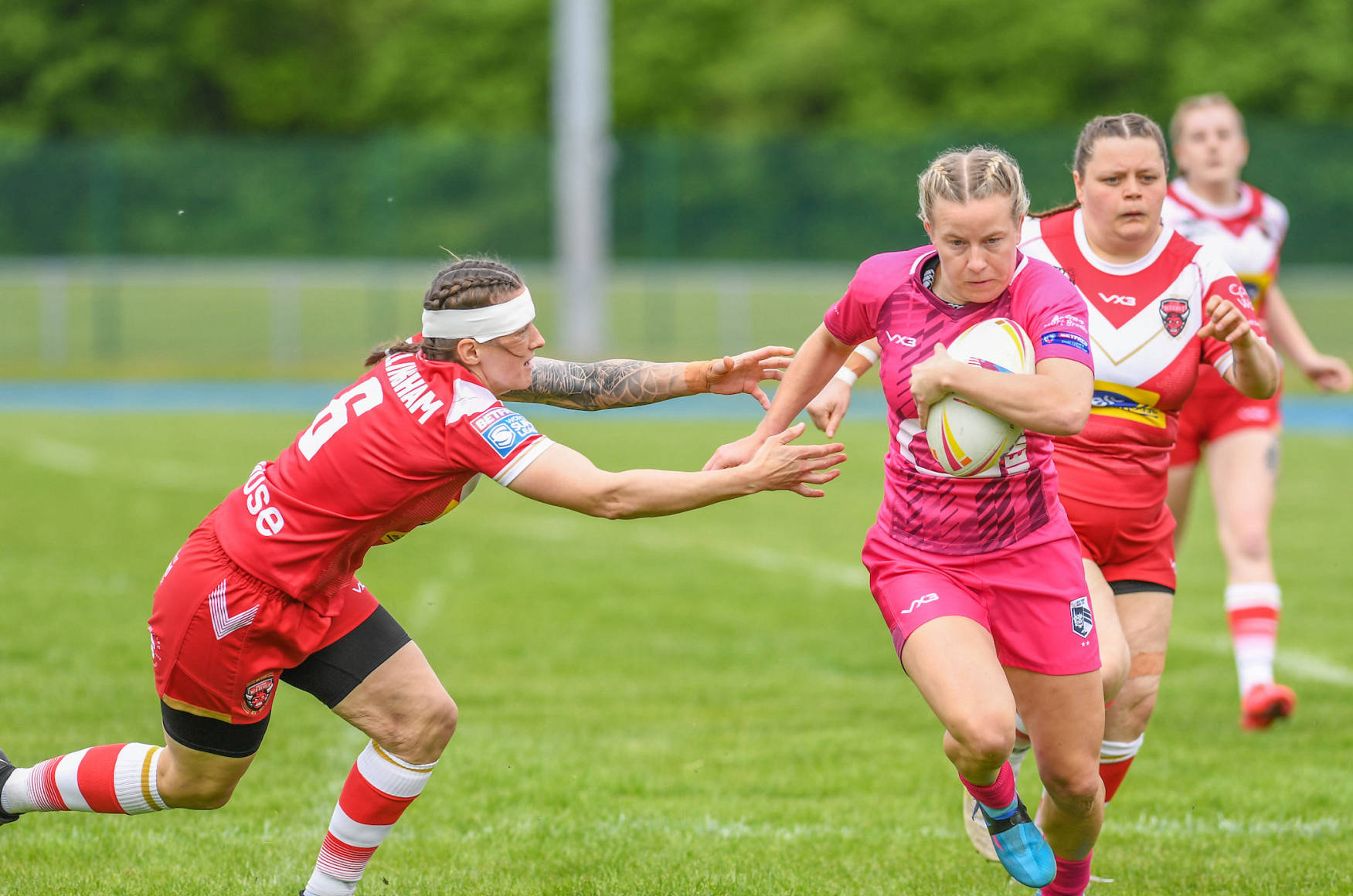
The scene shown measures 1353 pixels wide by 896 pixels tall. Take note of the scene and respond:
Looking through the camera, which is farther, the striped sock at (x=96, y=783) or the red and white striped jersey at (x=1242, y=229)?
the red and white striped jersey at (x=1242, y=229)

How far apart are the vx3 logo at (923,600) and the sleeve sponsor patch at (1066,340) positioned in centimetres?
74

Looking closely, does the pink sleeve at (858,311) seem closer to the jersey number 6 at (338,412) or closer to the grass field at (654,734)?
the jersey number 6 at (338,412)

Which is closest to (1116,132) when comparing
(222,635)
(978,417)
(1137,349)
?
(1137,349)

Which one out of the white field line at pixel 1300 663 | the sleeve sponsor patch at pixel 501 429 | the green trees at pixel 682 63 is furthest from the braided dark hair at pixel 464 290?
the green trees at pixel 682 63

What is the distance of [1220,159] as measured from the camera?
6.70 metres

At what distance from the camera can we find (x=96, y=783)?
4.49 m

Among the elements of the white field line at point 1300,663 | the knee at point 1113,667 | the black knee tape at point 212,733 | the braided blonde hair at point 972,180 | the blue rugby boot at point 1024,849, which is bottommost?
the white field line at point 1300,663

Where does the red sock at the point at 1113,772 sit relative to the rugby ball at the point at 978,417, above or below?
below

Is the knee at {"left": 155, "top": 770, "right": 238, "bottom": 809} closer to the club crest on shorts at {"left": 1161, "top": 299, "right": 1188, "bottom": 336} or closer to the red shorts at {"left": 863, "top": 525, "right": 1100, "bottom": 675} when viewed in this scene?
Result: the red shorts at {"left": 863, "top": 525, "right": 1100, "bottom": 675}

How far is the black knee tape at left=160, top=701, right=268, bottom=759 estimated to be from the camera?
4.33 meters

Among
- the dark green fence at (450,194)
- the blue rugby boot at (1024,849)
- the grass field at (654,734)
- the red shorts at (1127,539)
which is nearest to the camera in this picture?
the blue rugby boot at (1024,849)

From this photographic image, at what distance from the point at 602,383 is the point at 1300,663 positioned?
468cm

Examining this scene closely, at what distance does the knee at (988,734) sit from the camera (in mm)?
3980

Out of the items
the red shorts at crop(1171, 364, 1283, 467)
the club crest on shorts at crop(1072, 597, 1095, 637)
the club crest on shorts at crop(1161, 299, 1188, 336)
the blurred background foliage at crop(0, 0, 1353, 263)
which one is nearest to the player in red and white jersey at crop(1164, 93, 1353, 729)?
the red shorts at crop(1171, 364, 1283, 467)
